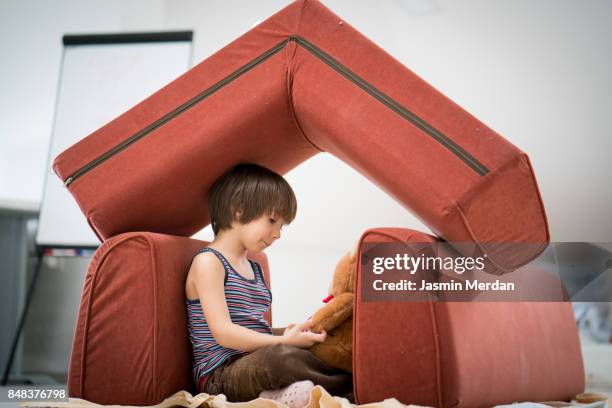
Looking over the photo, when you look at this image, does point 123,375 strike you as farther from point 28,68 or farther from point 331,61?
point 28,68

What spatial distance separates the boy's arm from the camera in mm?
1082

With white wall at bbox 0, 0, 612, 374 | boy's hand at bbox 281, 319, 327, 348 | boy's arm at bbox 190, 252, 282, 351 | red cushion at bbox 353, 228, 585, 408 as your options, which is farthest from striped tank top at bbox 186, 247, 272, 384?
white wall at bbox 0, 0, 612, 374

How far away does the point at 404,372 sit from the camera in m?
0.92

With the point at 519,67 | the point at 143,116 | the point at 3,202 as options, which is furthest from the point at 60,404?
the point at 519,67

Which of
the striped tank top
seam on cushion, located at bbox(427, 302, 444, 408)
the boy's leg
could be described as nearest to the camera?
seam on cushion, located at bbox(427, 302, 444, 408)

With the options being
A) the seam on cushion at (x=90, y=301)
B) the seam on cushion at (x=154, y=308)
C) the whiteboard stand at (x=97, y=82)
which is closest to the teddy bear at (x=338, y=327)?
the seam on cushion at (x=154, y=308)

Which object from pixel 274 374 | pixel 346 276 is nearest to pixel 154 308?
pixel 274 374

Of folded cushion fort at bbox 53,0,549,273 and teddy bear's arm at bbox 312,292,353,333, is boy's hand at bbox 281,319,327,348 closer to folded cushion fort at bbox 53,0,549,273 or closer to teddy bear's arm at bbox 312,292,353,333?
teddy bear's arm at bbox 312,292,353,333

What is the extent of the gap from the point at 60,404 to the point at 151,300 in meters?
0.22

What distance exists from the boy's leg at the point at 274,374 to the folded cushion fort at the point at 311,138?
33cm

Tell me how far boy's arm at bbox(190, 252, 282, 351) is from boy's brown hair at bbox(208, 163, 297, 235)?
127mm

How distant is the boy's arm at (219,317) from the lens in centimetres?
108

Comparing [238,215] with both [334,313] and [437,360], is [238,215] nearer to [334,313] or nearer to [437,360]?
[334,313]

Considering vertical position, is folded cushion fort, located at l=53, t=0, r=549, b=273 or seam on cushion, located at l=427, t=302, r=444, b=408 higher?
folded cushion fort, located at l=53, t=0, r=549, b=273
